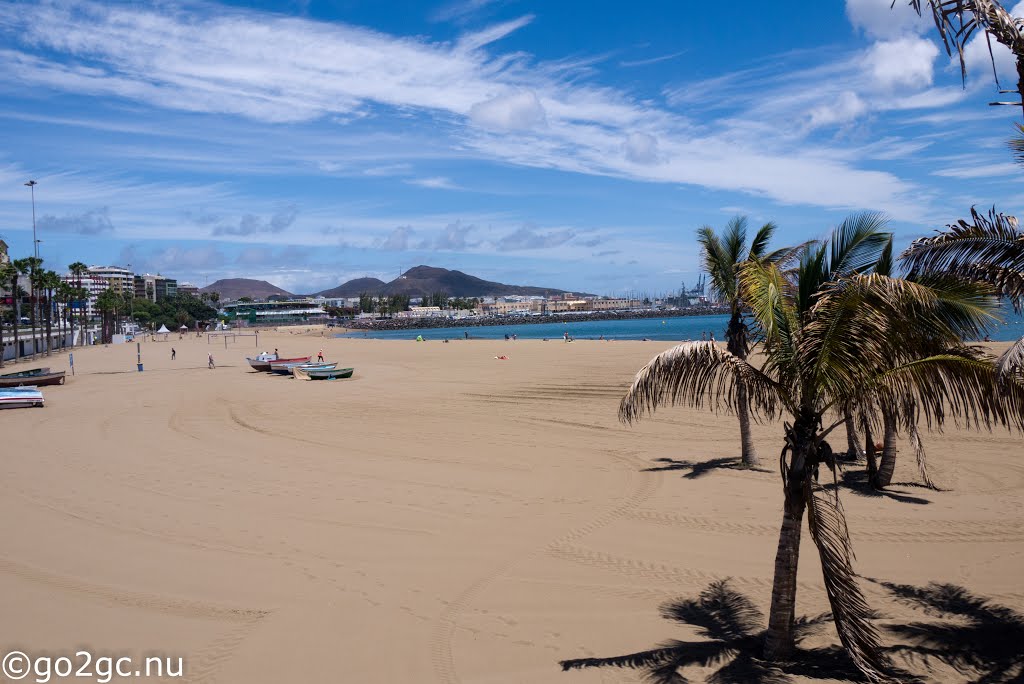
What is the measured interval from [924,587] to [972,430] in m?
10.2

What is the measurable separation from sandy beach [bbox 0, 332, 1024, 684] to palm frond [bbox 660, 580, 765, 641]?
208 mm

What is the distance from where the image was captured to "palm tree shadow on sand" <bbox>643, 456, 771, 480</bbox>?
→ 40.9 ft

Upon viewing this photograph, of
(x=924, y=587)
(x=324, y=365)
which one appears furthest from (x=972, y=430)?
(x=324, y=365)

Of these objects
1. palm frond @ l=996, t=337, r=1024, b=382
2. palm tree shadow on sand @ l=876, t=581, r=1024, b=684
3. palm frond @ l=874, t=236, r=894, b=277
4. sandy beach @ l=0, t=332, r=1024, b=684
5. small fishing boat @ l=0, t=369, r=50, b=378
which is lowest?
palm tree shadow on sand @ l=876, t=581, r=1024, b=684

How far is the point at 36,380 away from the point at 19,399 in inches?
282

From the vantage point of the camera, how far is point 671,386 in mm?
6047

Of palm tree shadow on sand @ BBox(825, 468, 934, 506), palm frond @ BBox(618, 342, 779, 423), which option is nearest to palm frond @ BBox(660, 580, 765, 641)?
palm frond @ BBox(618, 342, 779, 423)

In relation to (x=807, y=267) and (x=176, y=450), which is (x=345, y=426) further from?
(x=807, y=267)

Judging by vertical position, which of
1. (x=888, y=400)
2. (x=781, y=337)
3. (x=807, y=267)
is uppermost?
(x=807, y=267)

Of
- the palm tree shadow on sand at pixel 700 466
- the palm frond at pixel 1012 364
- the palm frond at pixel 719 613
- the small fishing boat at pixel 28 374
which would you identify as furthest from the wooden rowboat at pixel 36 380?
the palm frond at pixel 1012 364

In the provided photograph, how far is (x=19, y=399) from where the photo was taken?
22.3 metres

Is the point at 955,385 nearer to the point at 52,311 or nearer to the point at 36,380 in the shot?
the point at 36,380

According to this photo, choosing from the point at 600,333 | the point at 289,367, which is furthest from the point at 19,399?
the point at 600,333

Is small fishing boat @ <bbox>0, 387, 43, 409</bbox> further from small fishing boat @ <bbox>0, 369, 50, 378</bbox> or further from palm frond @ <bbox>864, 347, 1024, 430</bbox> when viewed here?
palm frond @ <bbox>864, 347, 1024, 430</bbox>
